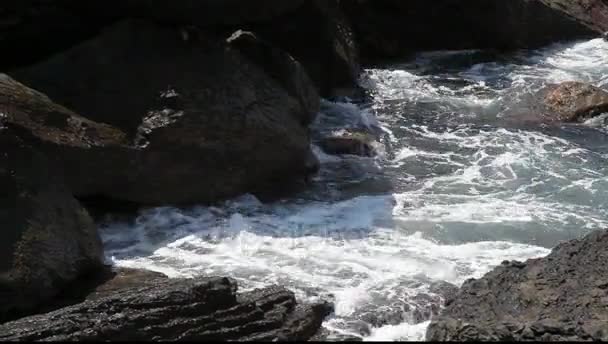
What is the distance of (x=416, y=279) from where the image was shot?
6918 mm

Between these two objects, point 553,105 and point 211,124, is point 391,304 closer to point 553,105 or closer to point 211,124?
point 211,124

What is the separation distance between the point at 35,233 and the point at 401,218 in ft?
10.9

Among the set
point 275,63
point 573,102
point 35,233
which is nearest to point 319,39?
point 275,63

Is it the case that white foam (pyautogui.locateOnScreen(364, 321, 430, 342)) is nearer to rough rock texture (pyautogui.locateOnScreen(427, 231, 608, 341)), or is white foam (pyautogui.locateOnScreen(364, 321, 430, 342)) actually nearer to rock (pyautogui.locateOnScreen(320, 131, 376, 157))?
rough rock texture (pyautogui.locateOnScreen(427, 231, 608, 341))

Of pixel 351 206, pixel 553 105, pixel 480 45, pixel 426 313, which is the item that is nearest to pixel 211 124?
pixel 351 206

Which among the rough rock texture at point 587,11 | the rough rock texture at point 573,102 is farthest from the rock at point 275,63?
the rough rock texture at point 587,11

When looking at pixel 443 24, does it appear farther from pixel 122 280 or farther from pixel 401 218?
pixel 122 280

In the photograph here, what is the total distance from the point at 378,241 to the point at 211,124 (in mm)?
1980

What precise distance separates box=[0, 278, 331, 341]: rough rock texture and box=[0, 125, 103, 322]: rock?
536 millimetres

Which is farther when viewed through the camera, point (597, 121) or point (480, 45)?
point (480, 45)

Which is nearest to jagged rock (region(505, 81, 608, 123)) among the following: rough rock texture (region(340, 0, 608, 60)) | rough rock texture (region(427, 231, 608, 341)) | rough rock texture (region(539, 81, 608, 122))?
rough rock texture (region(539, 81, 608, 122))

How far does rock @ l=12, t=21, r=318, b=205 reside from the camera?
27.0 feet

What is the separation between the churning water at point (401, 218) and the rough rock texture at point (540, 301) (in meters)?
0.54

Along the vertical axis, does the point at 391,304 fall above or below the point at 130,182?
below
